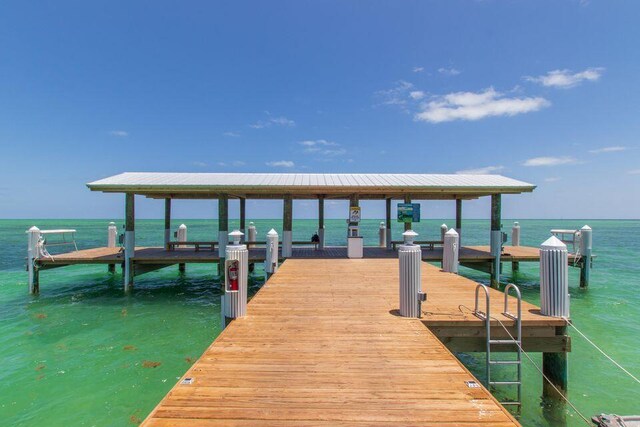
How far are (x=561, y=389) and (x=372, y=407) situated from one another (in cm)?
497

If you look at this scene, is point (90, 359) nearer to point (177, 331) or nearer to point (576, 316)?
point (177, 331)

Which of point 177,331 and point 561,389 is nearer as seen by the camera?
point 561,389

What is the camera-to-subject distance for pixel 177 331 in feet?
31.7

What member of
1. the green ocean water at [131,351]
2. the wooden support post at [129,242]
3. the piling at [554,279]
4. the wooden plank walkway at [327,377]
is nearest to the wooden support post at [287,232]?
the green ocean water at [131,351]

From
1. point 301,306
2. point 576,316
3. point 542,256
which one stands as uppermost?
point 542,256

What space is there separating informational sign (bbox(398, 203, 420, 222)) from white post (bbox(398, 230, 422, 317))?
31.9ft


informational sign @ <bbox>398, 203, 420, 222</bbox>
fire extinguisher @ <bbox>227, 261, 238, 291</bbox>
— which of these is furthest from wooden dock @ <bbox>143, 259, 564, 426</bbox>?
informational sign @ <bbox>398, 203, 420, 222</bbox>

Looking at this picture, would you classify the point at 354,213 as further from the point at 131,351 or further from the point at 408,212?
the point at 131,351

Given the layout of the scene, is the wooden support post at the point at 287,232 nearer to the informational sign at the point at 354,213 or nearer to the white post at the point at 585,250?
the informational sign at the point at 354,213

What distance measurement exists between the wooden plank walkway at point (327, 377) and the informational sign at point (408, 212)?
31.5 feet

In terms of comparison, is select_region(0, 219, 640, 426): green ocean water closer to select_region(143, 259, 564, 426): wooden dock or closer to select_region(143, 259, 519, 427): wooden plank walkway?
select_region(143, 259, 564, 426): wooden dock

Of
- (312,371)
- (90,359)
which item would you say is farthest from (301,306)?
(90,359)

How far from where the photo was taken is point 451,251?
10.4 metres

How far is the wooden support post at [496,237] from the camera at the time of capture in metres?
14.2
